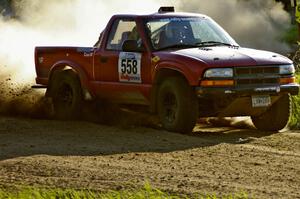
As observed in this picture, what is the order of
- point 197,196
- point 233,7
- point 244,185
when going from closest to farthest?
1. point 197,196
2. point 244,185
3. point 233,7

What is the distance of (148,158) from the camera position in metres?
10.1

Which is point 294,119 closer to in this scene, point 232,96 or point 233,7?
point 232,96

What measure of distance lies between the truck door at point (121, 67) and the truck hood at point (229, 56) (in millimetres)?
681

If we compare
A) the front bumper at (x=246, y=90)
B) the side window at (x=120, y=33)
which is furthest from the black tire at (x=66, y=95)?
the front bumper at (x=246, y=90)

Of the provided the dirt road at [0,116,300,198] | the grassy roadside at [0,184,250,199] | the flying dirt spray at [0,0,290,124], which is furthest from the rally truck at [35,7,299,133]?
the grassy roadside at [0,184,250,199]

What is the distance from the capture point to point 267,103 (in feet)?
40.6

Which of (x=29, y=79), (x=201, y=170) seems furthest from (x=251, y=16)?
(x=201, y=170)

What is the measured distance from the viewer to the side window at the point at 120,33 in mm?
13398

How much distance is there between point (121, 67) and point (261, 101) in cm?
211

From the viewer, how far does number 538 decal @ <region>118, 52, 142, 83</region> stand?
1294 cm

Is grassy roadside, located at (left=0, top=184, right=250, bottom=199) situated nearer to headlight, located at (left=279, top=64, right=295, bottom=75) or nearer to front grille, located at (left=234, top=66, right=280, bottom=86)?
front grille, located at (left=234, top=66, right=280, bottom=86)

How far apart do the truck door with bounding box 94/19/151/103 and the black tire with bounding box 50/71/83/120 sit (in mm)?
548

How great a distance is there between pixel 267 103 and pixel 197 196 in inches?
192

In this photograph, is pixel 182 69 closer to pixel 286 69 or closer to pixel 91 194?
pixel 286 69
